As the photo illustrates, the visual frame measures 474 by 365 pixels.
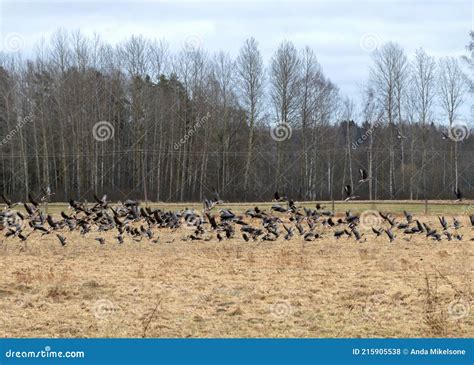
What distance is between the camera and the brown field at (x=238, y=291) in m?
5.75

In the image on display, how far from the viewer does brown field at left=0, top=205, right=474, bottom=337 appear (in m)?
5.75

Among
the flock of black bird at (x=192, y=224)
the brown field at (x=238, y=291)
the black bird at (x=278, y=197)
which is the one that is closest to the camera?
the brown field at (x=238, y=291)

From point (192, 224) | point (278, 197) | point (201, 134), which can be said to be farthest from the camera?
point (201, 134)

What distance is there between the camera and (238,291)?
7520 mm

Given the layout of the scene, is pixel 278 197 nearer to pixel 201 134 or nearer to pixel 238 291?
pixel 238 291

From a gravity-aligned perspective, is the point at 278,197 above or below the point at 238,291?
above

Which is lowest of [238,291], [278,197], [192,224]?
[238,291]

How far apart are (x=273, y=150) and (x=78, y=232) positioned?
2739cm

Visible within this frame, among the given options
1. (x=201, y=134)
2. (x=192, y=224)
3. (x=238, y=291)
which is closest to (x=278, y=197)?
(x=192, y=224)

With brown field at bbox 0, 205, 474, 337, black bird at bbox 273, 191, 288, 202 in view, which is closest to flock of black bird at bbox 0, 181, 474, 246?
black bird at bbox 273, 191, 288, 202

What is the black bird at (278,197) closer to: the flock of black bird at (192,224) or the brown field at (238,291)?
the flock of black bird at (192,224)

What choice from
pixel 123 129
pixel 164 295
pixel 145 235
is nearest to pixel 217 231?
pixel 145 235

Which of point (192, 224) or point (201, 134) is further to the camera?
point (201, 134)

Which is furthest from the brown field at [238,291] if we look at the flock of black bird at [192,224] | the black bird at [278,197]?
the black bird at [278,197]
